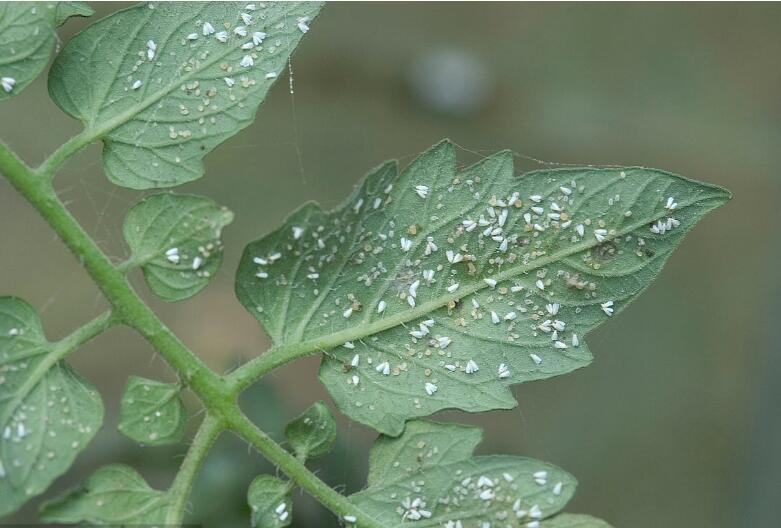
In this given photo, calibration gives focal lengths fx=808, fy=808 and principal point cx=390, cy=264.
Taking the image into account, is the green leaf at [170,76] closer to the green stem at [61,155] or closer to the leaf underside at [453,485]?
the green stem at [61,155]

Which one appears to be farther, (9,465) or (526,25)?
A: (526,25)

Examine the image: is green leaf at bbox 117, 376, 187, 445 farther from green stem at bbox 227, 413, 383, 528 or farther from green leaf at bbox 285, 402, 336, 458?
green leaf at bbox 285, 402, 336, 458

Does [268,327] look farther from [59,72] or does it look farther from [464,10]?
[464,10]

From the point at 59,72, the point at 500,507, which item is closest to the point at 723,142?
the point at 500,507

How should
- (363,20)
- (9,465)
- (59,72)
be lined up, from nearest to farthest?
(9,465) < (59,72) < (363,20)

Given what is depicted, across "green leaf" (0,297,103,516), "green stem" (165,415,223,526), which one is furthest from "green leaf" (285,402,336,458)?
"green leaf" (0,297,103,516)

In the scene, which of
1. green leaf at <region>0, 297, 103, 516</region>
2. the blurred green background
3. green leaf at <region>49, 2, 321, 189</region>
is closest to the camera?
green leaf at <region>0, 297, 103, 516</region>

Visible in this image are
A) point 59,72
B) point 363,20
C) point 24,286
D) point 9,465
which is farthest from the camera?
point 363,20
